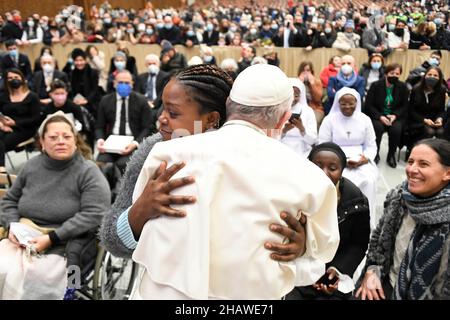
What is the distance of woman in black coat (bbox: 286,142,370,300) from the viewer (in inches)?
90.6

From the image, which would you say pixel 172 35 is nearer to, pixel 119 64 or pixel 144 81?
pixel 119 64

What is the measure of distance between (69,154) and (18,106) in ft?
9.49

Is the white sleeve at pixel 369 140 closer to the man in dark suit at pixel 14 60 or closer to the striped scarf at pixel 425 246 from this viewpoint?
the striped scarf at pixel 425 246

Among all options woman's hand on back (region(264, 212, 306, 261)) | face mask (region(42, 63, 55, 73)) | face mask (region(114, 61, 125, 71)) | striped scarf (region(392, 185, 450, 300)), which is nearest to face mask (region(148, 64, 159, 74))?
face mask (region(114, 61, 125, 71))

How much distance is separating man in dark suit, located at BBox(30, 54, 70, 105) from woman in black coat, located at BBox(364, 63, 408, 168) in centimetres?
425

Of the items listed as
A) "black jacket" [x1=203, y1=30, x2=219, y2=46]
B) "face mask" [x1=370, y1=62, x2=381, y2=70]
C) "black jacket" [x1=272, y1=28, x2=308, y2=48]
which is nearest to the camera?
"face mask" [x1=370, y1=62, x2=381, y2=70]

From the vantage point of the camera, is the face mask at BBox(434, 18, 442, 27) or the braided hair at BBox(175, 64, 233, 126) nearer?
the braided hair at BBox(175, 64, 233, 126)

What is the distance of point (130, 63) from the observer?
312 inches

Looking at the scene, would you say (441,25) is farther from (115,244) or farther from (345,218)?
(115,244)

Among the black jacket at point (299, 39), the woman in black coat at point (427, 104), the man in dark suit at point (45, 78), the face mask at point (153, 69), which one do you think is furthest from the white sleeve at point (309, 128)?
the black jacket at point (299, 39)

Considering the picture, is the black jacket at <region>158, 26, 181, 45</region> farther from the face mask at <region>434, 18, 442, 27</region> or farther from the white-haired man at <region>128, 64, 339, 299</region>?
the white-haired man at <region>128, 64, 339, 299</region>

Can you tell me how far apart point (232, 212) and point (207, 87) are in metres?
0.42
